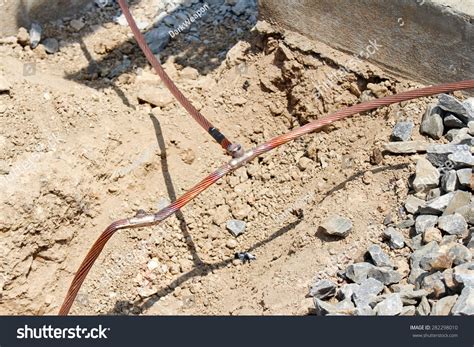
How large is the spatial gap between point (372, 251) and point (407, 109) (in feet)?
3.94

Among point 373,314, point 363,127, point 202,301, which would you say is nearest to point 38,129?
point 202,301

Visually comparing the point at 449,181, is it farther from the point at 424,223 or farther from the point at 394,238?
the point at 394,238

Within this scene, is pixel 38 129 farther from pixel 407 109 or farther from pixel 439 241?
pixel 439 241

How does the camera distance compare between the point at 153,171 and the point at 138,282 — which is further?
the point at 153,171

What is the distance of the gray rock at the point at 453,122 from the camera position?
15.8ft

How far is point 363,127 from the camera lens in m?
5.25

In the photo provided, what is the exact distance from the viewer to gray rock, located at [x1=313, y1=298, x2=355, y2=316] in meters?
3.87

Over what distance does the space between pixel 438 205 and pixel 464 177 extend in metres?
0.22

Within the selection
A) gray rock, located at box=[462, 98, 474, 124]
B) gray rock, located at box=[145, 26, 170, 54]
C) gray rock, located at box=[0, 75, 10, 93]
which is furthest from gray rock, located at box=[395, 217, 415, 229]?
gray rock, located at box=[0, 75, 10, 93]

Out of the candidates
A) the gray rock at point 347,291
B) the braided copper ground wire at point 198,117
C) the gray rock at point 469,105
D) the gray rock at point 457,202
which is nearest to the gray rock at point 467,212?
the gray rock at point 457,202

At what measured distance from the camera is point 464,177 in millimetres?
4363

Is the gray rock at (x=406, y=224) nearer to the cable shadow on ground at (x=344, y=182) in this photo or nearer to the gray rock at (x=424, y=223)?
the gray rock at (x=424, y=223)

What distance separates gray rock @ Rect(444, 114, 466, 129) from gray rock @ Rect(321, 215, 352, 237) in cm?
92
